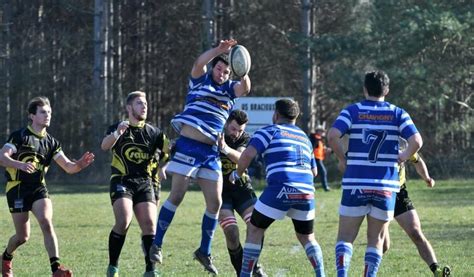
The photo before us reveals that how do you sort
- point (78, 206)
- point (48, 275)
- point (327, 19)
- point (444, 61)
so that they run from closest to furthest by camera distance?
point (48, 275) < point (78, 206) < point (444, 61) < point (327, 19)

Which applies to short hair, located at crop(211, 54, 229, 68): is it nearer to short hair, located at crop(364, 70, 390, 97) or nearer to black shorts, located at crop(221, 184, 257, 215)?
black shorts, located at crop(221, 184, 257, 215)

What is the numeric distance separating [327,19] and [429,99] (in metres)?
8.05

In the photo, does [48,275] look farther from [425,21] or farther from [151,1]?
[151,1]

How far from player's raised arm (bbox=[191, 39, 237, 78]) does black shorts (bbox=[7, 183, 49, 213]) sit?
5.91 ft

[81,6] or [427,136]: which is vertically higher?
[81,6]

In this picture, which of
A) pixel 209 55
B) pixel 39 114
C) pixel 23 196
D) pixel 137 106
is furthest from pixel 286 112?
pixel 23 196

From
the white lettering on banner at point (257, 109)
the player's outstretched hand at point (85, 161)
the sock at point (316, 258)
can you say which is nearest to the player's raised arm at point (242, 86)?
the player's outstretched hand at point (85, 161)

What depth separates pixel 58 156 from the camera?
10.3 m

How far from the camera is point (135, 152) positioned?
10070 millimetres

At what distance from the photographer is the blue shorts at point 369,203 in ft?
28.7

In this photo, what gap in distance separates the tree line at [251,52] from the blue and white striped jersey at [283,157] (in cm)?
2425

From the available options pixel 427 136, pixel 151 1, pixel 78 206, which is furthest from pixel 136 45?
pixel 78 206

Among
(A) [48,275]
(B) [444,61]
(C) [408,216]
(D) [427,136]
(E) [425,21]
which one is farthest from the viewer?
(D) [427,136]

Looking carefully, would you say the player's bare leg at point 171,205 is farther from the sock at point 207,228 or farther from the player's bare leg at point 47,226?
the player's bare leg at point 47,226
